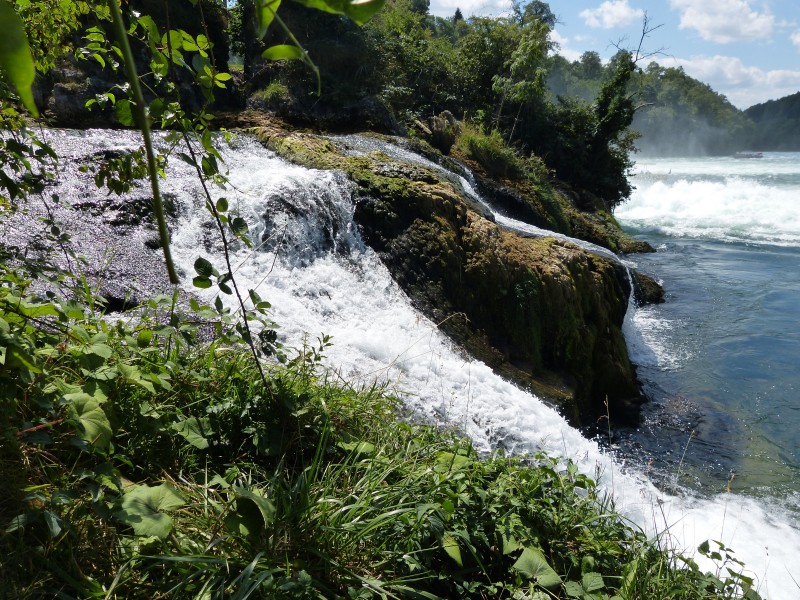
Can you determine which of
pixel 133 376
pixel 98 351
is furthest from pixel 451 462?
pixel 98 351

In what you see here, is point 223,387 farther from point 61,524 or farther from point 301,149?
point 301,149

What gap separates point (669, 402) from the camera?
25.5 feet

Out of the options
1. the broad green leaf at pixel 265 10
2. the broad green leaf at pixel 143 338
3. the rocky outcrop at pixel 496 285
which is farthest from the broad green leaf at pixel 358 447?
the rocky outcrop at pixel 496 285

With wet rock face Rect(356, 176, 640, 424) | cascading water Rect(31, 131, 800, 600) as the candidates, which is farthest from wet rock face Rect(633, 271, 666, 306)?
cascading water Rect(31, 131, 800, 600)

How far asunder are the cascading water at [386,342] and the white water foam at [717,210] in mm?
16999

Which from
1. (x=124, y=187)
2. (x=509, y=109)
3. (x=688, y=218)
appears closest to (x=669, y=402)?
(x=124, y=187)

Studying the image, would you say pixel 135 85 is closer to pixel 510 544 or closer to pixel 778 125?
pixel 510 544

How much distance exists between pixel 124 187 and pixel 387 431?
163cm

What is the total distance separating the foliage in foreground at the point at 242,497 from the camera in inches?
60.6

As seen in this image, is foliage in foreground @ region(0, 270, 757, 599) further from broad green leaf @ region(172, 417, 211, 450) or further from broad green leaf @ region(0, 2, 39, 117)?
broad green leaf @ region(0, 2, 39, 117)

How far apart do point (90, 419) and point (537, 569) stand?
1.56 metres

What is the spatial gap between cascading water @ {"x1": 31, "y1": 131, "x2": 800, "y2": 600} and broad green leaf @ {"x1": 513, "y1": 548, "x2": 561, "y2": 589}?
1.68 m

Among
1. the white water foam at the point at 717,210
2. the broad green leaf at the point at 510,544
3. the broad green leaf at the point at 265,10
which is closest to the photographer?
the broad green leaf at the point at 265,10

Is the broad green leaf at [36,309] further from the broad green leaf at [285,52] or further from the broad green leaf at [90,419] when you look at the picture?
the broad green leaf at [285,52]
